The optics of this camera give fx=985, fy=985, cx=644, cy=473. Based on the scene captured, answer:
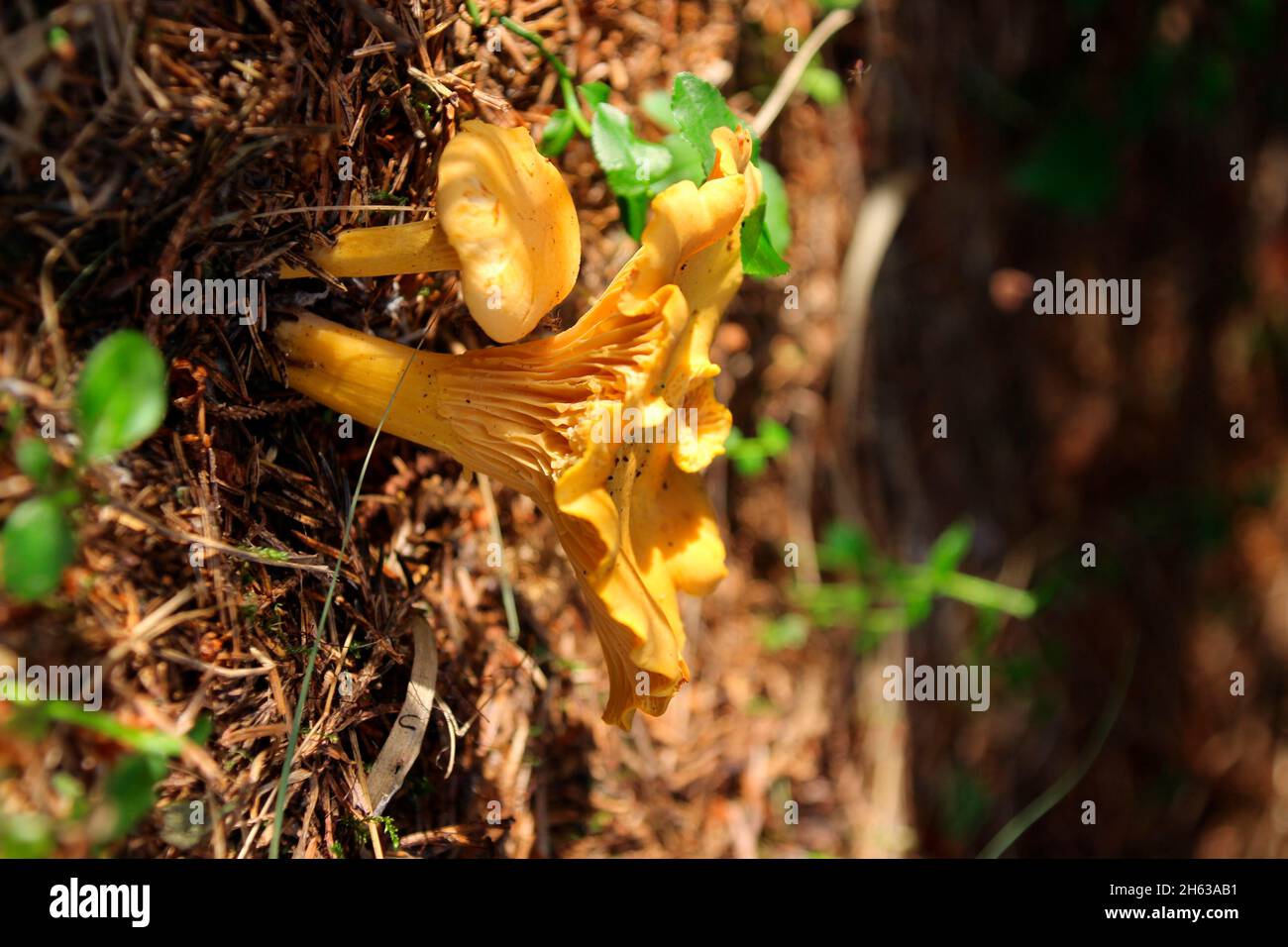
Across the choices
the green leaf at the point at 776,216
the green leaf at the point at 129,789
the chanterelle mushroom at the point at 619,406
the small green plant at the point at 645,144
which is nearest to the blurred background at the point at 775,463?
the green leaf at the point at 129,789

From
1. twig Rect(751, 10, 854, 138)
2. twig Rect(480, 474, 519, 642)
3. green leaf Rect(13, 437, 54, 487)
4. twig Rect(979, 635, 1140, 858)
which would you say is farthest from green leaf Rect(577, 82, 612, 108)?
twig Rect(979, 635, 1140, 858)

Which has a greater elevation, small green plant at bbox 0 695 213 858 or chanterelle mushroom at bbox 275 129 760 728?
chanterelle mushroom at bbox 275 129 760 728

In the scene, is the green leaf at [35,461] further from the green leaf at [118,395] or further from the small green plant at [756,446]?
the small green plant at [756,446]

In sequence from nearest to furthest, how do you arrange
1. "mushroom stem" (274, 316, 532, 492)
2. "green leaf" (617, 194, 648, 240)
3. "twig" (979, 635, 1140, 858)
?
"mushroom stem" (274, 316, 532, 492) < "green leaf" (617, 194, 648, 240) < "twig" (979, 635, 1140, 858)

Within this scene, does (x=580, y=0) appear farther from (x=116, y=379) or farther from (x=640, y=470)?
(x=116, y=379)

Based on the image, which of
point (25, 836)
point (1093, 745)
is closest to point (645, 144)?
point (25, 836)

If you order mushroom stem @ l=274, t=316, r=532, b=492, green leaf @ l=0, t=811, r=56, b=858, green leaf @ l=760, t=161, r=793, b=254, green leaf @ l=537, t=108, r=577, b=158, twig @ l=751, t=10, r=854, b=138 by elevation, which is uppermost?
twig @ l=751, t=10, r=854, b=138

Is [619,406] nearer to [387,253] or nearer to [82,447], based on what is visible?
[387,253]

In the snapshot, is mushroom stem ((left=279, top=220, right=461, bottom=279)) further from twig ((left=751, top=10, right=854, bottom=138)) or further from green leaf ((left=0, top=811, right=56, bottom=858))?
twig ((left=751, top=10, right=854, bottom=138))
